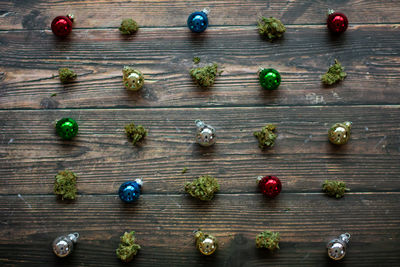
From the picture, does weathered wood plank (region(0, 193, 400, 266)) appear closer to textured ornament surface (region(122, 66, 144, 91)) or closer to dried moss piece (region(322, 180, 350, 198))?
dried moss piece (region(322, 180, 350, 198))

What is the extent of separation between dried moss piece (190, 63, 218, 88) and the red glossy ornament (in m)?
0.39

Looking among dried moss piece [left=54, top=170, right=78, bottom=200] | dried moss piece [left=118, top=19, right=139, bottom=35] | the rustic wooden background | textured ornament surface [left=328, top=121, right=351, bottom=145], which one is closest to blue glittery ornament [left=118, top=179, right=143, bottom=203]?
the rustic wooden background

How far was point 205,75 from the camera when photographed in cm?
115

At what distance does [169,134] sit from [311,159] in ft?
1.36

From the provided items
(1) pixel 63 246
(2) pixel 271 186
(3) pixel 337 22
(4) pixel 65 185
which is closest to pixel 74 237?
(1) pixel 63 246

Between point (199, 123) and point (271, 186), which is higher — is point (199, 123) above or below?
above

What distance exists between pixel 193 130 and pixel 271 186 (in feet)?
0.90

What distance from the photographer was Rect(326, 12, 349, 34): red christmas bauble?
1.13 m

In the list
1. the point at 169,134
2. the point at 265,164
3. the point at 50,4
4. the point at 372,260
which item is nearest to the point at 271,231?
the point at 265,164

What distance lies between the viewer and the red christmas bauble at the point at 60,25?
115 centimetres

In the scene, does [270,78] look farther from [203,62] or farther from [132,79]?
[132,79]

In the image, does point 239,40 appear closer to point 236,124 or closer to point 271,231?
point 236,124

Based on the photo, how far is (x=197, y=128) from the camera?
114 cm

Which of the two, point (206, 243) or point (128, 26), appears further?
point (128, 26)
